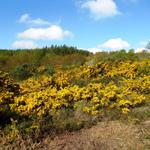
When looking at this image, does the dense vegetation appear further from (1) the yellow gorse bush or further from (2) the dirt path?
(2) the dirt path

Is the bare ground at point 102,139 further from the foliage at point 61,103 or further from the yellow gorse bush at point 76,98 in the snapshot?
the yellow gorse bush at point 76,98

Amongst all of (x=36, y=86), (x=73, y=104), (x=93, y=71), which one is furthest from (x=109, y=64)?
(x=73, y=104)

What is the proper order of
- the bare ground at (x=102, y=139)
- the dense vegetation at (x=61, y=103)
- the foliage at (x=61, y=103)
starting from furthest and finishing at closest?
the foliage at (x=61, y=103), the dense vegetation at (x=61, y=103), the bare ground at (x=102, y=139)

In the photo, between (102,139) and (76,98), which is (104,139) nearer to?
(102,139)

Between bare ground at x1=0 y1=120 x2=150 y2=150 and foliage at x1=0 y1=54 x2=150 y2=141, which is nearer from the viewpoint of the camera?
bare ground at x1=0 y1=120 x2=150 y2=150

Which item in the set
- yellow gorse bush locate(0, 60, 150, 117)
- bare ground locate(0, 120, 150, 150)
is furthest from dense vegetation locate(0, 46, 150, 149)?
bare ground locate(0, 120, 150, 150)

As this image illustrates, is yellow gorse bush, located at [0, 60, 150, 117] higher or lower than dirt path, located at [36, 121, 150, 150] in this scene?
higher

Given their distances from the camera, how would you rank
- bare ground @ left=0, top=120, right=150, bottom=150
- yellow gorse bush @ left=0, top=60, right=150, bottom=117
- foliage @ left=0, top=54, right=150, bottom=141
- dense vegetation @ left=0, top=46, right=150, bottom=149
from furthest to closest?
yellow gorse bush @ left=0, top=60, right=150, bottom=117 → foliage @ left=0, top=54, right=150, bottom=141 → dense vegetation @ left=0, top=46, right=150, bottom=149 → bare ground @ left=0, top=120, right=150, bottom=150

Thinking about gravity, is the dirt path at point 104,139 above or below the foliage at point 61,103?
below

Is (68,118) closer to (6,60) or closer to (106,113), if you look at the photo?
(106,113)

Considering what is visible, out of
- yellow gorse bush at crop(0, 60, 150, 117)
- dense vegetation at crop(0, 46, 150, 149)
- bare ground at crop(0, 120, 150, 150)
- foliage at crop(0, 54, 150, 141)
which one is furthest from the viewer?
yellow gorse bush at crop(0, 60, 150, 117)

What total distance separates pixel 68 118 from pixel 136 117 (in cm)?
146

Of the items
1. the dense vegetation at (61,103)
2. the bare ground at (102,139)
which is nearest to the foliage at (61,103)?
the dense vegetation at (61,103)

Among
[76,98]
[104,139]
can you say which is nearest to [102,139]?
[104,139]
